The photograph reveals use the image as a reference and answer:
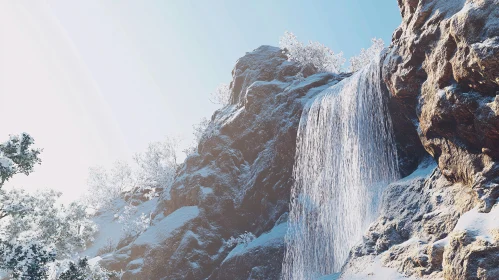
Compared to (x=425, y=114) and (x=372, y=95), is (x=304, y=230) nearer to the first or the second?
(x=372, y=95)

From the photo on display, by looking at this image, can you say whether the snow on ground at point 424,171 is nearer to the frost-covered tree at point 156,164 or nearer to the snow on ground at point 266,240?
the snow on ground at point 266,240

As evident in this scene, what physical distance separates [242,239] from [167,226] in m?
8.16

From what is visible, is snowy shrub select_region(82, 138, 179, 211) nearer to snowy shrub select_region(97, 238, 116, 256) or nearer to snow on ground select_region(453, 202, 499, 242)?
snowy shrub select_region(97, 238, 116, 256)

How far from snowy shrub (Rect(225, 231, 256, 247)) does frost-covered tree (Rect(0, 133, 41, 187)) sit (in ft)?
65.4

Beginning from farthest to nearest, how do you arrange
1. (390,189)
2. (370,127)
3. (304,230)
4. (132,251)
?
(132,251), (304,230), (370,127), (390,189)

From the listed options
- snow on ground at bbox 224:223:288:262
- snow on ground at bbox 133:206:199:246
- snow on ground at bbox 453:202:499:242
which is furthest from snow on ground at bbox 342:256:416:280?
snow on ground at bbox 133:206:199:246

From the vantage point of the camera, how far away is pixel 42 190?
27469 mm

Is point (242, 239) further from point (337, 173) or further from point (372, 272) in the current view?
point (372, 272)

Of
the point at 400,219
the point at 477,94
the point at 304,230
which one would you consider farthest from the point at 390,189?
the point at 304,230

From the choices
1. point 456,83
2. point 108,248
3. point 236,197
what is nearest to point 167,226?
point 236,197

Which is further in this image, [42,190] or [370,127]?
[42,190]

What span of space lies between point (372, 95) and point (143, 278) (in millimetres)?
25276

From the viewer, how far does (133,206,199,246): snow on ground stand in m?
33.9

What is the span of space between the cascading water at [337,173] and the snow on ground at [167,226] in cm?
1096
